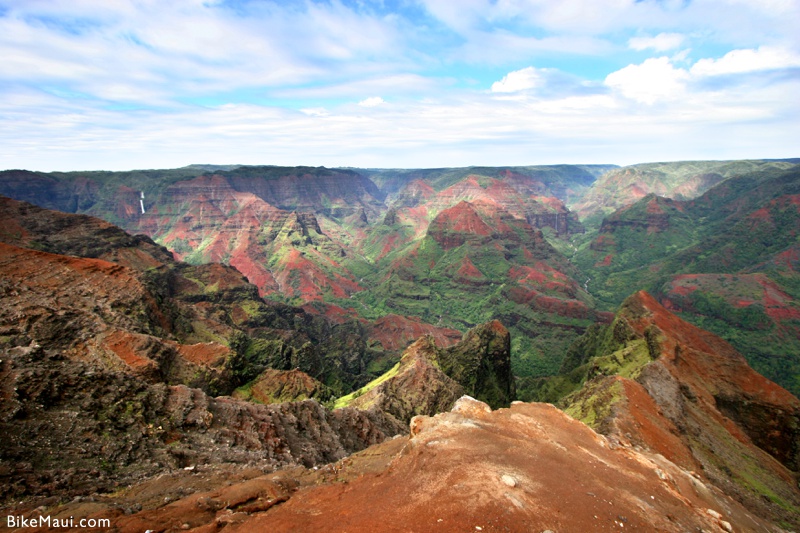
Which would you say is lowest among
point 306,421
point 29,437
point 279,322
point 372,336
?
point 372,336

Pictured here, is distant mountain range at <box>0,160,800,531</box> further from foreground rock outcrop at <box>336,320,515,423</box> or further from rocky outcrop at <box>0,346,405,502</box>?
foreground rock outcrop at <box>336,320,515,423</box>

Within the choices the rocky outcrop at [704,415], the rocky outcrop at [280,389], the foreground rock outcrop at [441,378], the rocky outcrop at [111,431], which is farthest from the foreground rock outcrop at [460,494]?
the rocky outcrop at [280,389]

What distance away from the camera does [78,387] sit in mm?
25938

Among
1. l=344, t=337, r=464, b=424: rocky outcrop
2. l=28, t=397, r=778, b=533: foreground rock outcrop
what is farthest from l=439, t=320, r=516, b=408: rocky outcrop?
l=28, t=397, r=778, b=533: foreground rock outcrop

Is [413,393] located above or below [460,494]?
below

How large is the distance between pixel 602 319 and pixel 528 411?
109 m

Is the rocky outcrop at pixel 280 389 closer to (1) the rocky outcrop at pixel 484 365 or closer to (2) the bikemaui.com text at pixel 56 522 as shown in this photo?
(1) the rocky outcrop at pixel 484 365

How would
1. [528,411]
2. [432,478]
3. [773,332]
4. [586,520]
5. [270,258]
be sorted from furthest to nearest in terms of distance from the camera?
1. [270,258]
2. [773,332]
3. [528,411]
4. [432,478]
5. [586,520]

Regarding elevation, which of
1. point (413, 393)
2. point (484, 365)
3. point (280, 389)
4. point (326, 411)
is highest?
point (326, 411)

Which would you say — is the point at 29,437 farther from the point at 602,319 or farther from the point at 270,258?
the point at 270,258

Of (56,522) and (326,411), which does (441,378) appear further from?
(56,522)

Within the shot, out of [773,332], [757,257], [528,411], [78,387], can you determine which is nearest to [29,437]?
[78,387]

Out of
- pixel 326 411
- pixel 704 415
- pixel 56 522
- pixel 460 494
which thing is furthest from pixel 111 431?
pixel 704 415

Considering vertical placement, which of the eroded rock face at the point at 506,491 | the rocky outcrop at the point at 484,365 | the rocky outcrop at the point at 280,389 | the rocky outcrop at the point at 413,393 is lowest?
the rocky outcrop at the point at 484,365
